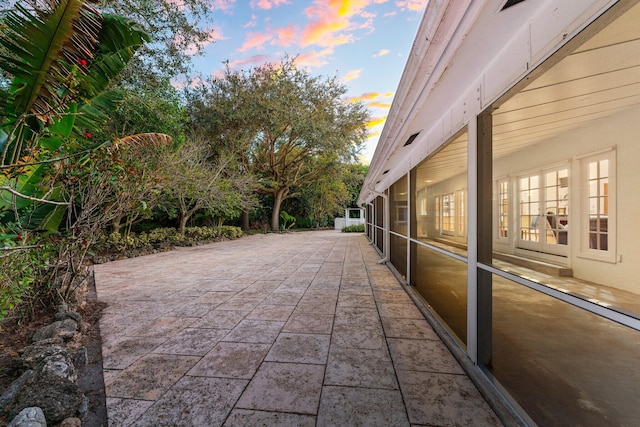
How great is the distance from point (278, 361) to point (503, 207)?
23.0 ft

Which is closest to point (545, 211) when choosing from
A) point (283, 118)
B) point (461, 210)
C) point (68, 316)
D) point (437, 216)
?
point (461, 210)

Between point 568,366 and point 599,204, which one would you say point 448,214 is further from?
point 568,366

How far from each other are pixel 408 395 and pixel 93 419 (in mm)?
2037

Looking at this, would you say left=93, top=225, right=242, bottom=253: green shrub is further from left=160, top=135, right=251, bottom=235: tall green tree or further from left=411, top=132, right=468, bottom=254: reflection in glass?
left=411, top=132, right=468, bottom=254: reflection in glass

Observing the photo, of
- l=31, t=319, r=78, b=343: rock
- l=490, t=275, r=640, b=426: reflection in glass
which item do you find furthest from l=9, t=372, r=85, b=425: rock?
l=490, t=275, r=640, b=426: reflection in glass

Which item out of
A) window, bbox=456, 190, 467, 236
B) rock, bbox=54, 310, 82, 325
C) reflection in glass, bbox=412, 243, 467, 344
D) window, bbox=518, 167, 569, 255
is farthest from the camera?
window, bbox=456, 190, 467, 236

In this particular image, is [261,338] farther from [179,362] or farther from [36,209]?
[36,209]

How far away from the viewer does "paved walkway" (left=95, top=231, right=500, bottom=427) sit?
1789mm

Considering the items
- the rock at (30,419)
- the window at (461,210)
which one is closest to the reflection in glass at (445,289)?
the window at (461,210)

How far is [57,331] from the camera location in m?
2.77

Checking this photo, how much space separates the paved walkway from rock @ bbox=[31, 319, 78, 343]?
0.30 m

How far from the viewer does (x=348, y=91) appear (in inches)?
675

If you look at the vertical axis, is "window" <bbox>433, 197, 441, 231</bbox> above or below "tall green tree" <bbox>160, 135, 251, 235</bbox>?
below

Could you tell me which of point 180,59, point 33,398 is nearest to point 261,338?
point 33,398
